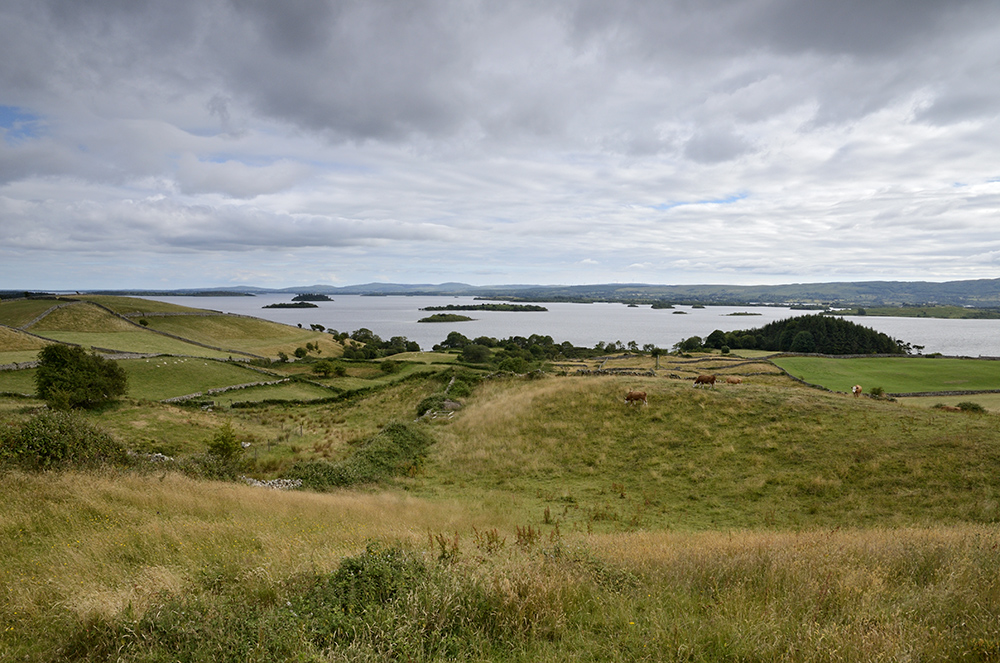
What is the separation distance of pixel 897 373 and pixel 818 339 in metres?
68.9

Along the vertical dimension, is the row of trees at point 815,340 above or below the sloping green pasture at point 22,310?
below

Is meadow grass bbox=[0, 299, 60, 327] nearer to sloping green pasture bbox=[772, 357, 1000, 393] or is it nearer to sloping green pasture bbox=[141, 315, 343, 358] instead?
sloping green pasture bbox=[141, 315, 343, 358]

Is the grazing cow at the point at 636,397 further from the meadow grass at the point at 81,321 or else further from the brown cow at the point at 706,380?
the meadow grass at the point at 81,321

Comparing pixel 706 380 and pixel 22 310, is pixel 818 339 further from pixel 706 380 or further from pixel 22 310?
pixel 22 310

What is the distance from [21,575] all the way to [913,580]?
1140 cm

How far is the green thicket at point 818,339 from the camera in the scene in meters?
105

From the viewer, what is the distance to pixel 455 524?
10.2 metres

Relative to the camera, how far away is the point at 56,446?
11.8 m

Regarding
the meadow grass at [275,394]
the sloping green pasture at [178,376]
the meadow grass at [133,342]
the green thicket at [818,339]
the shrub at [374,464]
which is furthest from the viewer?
the green thicket at [818,339]

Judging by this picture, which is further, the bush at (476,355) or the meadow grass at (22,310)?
the bush at (476,355)

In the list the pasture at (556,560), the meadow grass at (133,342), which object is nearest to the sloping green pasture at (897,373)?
the pasture at (556,560)

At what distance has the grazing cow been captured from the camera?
2150cm

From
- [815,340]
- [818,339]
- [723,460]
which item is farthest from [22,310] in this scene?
[818,339]

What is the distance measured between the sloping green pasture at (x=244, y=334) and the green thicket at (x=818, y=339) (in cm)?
9219
